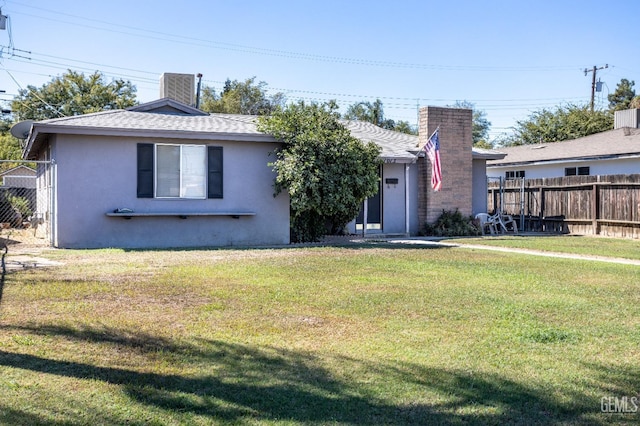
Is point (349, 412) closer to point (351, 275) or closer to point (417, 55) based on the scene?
point (351, 275)

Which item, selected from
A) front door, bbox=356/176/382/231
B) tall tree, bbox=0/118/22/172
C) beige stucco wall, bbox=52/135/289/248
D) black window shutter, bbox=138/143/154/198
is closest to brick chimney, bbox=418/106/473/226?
front door, bbox=356/176/382/231

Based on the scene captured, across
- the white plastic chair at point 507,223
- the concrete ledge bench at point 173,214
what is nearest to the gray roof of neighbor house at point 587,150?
the white plastic chair at point 507,223

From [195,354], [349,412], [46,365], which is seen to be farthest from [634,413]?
[46,365]

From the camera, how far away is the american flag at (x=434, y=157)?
17.5 meters

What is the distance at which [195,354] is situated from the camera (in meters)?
5.16

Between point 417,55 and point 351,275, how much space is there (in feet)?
103

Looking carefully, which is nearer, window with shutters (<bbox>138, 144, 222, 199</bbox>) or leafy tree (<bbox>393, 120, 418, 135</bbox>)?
window with shutters (<bbox>138, 144, 222, 199</bbox>)

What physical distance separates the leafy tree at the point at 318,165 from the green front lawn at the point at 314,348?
5.88 meters

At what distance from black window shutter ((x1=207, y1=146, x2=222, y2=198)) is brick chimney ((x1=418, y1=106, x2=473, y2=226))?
6.73m

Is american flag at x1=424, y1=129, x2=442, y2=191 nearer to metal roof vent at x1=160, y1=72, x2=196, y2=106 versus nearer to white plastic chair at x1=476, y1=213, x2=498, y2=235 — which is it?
white plastic chair at x1=476, y1=213, x2=498, y2=235

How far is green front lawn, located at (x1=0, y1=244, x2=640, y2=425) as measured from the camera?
402cm

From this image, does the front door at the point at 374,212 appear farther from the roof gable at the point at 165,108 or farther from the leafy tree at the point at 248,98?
the leafy tree at the point at 248,98

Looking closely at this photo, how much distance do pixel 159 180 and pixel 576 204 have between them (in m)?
13.7

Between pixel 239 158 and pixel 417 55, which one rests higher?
pixel 417 55
